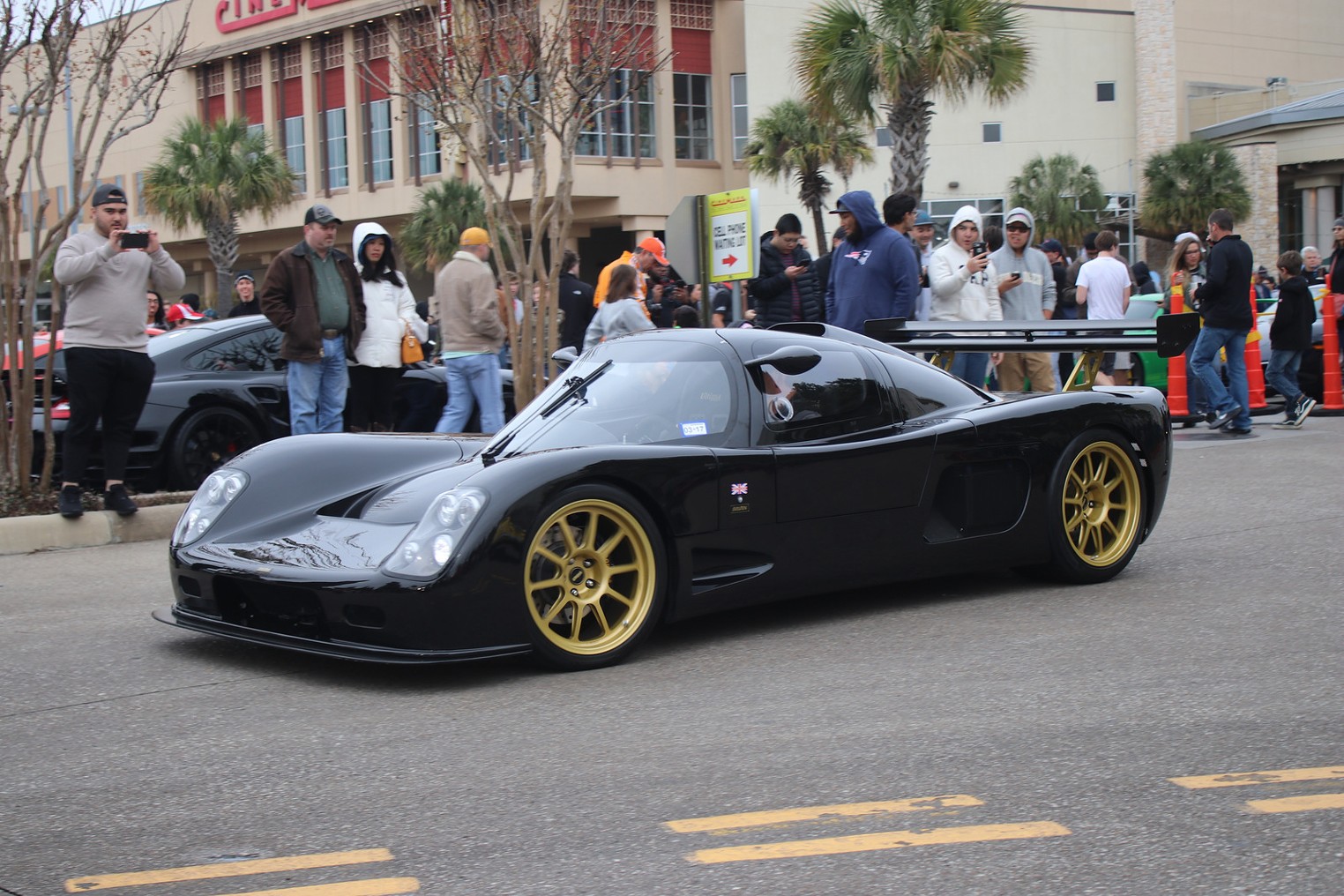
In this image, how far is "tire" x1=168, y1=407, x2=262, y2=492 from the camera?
9.96 m

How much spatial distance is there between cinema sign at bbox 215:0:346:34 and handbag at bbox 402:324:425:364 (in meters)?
32.6

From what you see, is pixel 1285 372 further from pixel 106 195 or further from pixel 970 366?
pixel 106 195

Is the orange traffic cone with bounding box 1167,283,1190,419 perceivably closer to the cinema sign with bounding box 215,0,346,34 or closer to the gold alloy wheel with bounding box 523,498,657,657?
the gold alloy wheel with bounding box 523,498,657,657

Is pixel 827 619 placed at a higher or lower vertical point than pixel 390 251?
lower

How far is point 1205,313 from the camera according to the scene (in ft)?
40.9

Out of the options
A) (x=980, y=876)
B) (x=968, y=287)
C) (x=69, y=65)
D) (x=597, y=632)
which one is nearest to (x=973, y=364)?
(x=968, y=287)

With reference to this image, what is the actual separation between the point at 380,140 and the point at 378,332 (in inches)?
1249

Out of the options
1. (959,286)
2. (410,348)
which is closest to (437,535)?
(410,348)

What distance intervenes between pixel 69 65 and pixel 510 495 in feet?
22.6

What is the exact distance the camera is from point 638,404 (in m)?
5.76

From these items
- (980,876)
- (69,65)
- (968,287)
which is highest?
(69,65)

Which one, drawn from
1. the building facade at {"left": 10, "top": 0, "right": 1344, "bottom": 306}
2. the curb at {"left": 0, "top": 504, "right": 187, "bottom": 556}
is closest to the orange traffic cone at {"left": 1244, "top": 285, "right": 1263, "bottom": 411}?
the curb at {"left": 0, "top": 504, "right": 187, "bottom": 556}

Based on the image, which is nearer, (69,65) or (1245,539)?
(1245,539)

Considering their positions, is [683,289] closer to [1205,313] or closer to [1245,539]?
[1205,313]
